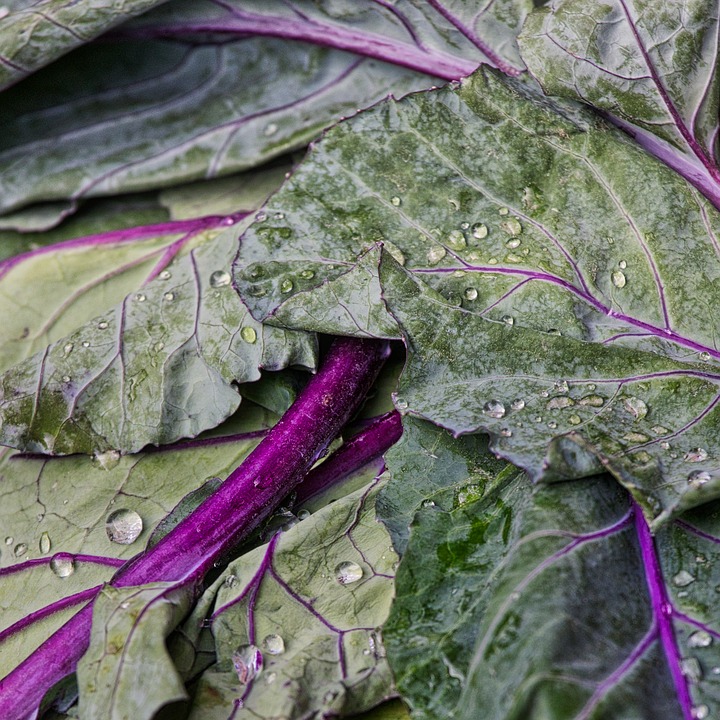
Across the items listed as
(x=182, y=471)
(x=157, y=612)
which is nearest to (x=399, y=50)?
(x=182, y=471)

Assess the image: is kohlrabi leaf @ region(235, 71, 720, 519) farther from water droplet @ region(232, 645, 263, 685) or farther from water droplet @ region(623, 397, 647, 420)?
water droplet @ region(232, 645, 263, 685)

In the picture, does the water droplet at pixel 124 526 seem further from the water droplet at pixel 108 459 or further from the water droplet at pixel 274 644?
the water droplet at pixel 274 644

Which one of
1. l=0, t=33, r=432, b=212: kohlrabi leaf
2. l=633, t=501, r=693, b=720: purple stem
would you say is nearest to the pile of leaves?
l=633, t=501, r=693, b=720: purple stem

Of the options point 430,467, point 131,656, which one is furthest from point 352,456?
point 131,656

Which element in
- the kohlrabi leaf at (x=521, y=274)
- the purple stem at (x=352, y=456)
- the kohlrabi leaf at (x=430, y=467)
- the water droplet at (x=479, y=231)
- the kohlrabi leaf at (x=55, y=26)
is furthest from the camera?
the kohlrabi leaf at (x=55, y=26)

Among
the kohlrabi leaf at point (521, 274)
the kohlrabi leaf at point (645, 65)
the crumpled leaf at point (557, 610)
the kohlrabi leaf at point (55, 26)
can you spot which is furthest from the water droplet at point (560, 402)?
the kohlrabi leaf at point (55, 26)

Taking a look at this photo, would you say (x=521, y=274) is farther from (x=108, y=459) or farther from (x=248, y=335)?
(x=108, y=459)

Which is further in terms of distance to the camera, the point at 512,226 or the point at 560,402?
the point at 512,226
